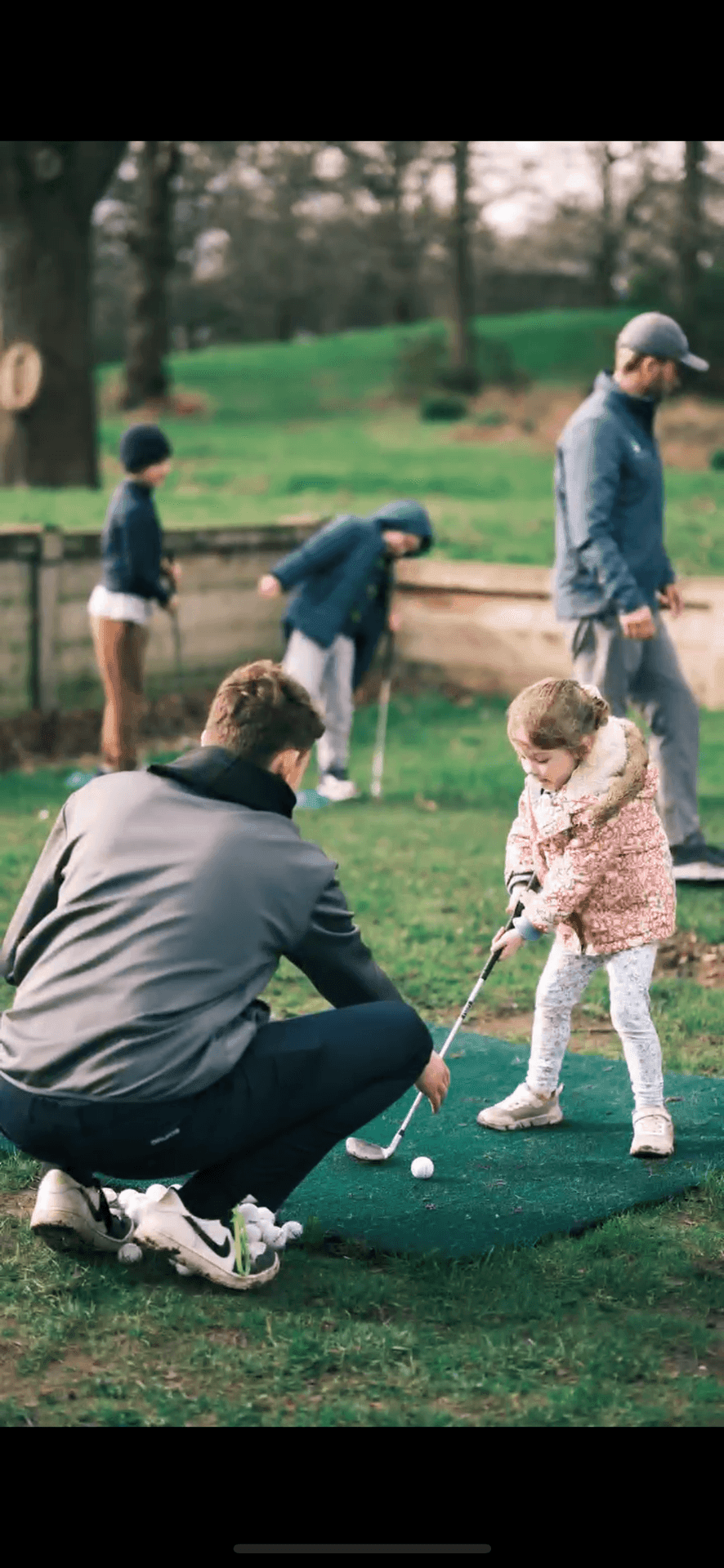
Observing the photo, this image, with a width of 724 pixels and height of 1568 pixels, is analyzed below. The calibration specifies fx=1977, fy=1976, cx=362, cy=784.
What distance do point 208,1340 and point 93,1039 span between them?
0.61 metres

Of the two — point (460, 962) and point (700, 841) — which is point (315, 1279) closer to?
Result: point (460, 962)

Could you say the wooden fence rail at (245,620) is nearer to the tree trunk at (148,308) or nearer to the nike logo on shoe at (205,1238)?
the nike logo on shoe at (205,1238)

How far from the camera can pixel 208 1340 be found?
12.1 ft

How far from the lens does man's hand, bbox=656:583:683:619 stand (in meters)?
7.41

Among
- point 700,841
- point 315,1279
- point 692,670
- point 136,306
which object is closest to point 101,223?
Answer: point 136,306

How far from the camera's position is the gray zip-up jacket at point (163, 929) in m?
3.66

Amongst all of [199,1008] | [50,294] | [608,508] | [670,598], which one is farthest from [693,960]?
[50,294]

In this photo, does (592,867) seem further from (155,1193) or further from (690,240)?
(690,240)

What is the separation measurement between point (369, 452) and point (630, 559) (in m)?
16.2

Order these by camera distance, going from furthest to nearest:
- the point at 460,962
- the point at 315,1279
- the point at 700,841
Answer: the point at 700,841 → the point at 460,962 → the point at 315,1279

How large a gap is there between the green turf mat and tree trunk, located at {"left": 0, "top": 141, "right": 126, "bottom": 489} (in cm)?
1108

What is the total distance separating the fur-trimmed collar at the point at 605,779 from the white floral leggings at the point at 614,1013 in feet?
1.27

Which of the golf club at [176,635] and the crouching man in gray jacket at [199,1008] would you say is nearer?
the crouching man in gray jacket at [199,1008]

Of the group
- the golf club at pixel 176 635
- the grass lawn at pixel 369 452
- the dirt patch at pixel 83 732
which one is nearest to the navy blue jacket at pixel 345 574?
the golf club at pixel 176 635
